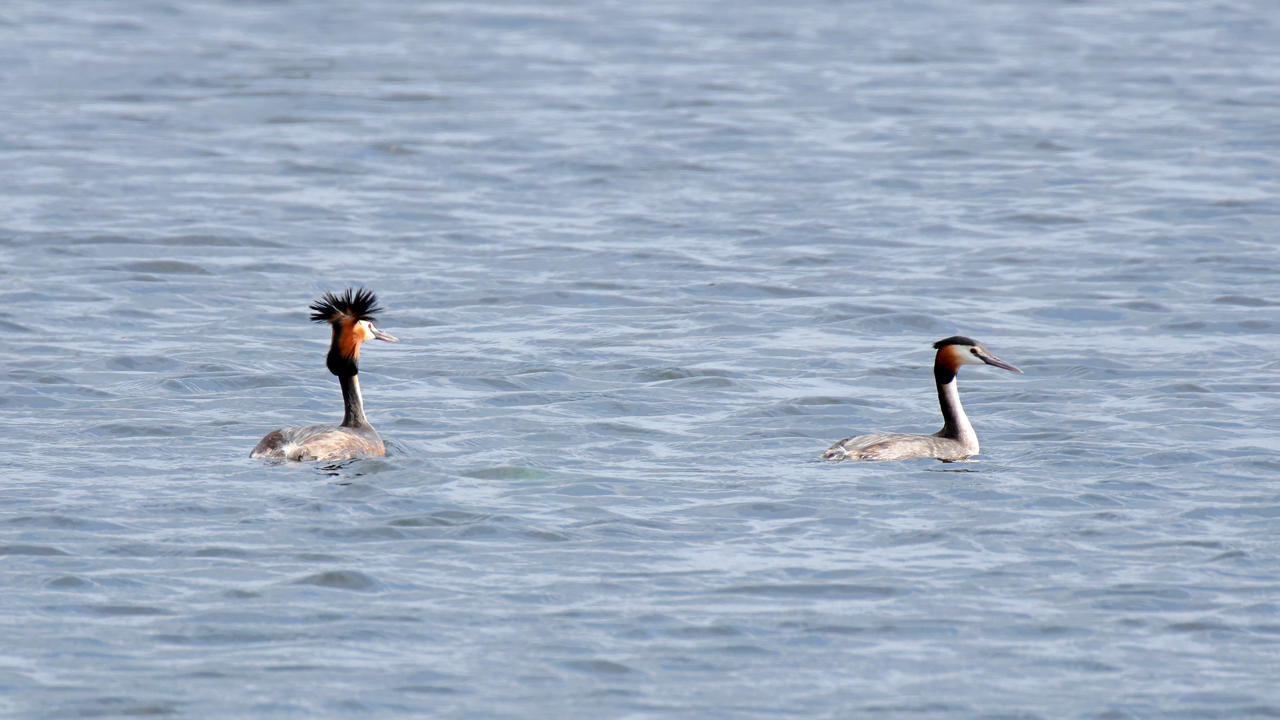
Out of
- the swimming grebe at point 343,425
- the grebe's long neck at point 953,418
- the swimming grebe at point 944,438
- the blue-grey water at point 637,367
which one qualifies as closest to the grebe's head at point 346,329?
the swimming grebe at point 343,425

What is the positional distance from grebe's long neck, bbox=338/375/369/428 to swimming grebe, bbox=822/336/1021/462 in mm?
3250

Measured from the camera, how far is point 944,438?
15.2 meters

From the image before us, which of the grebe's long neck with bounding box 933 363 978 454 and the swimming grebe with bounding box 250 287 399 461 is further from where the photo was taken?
the grebe's long neck with bounding box 933 363 978 454

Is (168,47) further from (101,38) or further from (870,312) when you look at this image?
(870,312)

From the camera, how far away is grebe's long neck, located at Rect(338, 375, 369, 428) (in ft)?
49.7

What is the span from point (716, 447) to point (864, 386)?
2.73m

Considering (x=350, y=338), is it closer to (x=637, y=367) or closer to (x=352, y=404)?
(x=352, y=404)

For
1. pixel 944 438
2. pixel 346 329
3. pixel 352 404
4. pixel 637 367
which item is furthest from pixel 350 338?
pixel 944 438

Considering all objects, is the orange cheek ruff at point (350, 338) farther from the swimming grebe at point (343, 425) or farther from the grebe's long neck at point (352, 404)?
the grebe's long neck at point (352, 404)

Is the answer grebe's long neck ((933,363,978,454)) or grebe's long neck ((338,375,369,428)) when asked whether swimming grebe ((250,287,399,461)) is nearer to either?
grebe's long neck ((338,375,369,428))

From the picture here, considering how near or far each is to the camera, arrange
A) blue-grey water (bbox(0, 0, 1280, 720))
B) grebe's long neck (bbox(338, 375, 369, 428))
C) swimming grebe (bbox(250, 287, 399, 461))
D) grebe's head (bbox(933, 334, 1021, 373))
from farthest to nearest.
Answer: grebe's head (bbox(933, 334, 1021, 373)), grebe's long neck (bbox(338, 375, 369, 428)), swimming grebe (bbox(250, 287, 399, 461)), blue-grey water (bbox(0, 0, 1280, 720))

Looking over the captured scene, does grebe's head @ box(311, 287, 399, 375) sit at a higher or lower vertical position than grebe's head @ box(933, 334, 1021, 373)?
higher

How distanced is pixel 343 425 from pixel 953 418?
4.28 m

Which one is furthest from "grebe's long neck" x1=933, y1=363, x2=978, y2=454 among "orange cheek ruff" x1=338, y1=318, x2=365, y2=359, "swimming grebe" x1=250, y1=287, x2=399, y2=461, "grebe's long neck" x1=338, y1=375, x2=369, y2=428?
"orange cheek ruff" x1=338, y1=318, x2=365, y2=359
